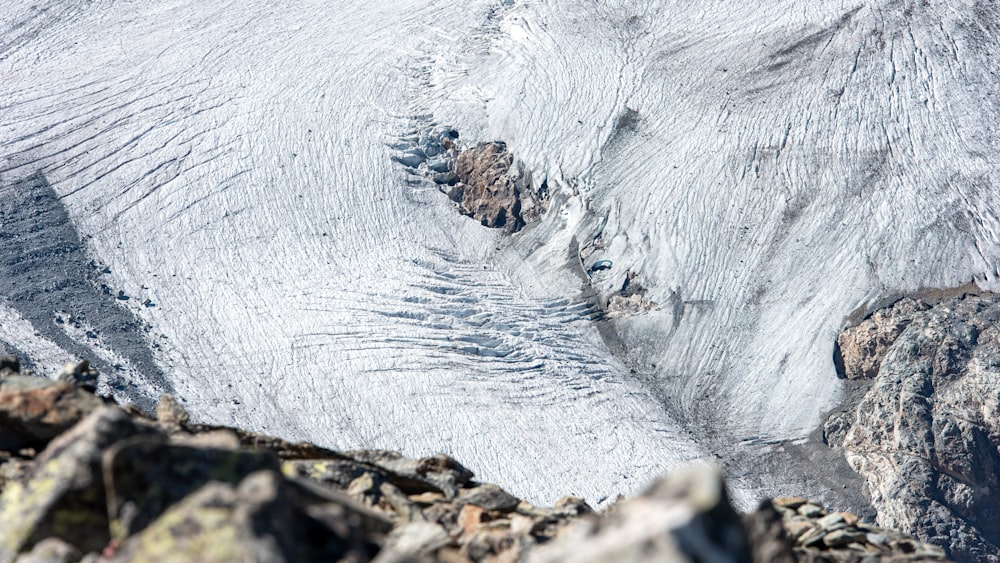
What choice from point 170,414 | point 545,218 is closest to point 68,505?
point 170,414

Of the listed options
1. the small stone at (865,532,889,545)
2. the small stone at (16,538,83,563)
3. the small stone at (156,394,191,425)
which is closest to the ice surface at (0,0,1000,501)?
the small stone at (156,394,191,425)

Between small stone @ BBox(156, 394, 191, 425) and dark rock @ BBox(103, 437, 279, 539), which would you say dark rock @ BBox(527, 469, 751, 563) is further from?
small stone @ BBox(156, 394, 191, 425)

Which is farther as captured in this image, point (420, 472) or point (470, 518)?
point (420, 472)

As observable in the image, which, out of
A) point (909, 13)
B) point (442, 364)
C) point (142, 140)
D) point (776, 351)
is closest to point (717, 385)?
point (776, 351)

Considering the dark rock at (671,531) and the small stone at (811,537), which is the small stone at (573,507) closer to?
the small stone at (811,537)

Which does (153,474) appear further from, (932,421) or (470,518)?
(932,421)
